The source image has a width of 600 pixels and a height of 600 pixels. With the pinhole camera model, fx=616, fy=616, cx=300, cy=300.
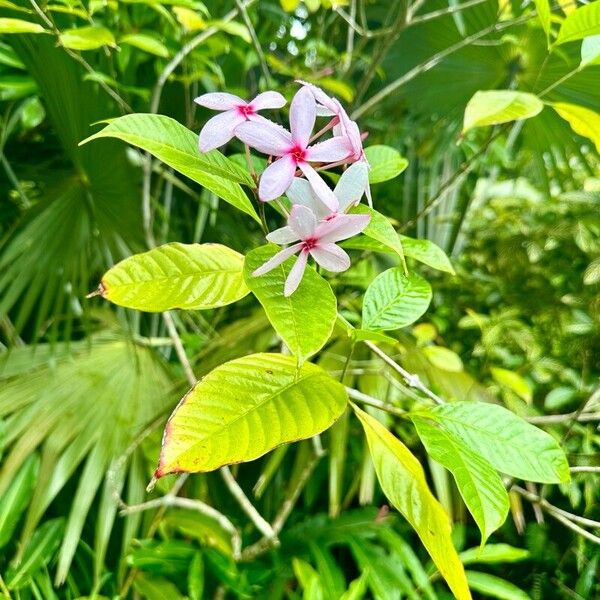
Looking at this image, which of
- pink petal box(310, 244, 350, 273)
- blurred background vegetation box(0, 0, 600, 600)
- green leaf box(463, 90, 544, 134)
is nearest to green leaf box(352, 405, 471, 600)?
pink petal box(310, 244, 350, 273)

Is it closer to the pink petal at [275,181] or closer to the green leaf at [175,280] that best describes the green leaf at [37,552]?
the green leaf at [175,280]

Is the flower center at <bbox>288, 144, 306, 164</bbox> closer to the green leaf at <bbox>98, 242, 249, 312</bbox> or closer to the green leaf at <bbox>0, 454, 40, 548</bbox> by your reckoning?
the green leaf at <bbox>98, 242, 249, 312</bbox>

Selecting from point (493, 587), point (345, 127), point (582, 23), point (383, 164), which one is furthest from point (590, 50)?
point (493, 587)

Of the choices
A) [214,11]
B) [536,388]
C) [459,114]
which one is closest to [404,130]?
[459,114]

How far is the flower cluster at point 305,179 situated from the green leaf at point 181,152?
2 centimetres

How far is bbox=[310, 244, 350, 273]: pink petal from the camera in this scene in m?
0.34

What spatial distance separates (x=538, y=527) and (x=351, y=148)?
3.52 feet

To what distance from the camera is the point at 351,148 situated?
36 centimetres

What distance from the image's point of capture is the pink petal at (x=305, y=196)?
0.34 m

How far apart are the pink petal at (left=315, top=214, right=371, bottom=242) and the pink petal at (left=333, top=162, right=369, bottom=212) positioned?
0.02 m

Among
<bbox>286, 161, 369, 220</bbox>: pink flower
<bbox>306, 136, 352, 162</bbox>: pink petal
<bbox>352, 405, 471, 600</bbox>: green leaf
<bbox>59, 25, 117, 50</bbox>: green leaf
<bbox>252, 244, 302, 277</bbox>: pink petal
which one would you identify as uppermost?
<bbox>59, 25, 117, 50</bbox>: green leaf

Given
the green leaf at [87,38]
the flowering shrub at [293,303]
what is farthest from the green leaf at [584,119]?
the green leaf at [87,38]

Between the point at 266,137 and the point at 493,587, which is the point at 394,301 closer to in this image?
the point at 266,137

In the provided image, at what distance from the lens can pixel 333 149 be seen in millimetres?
355
